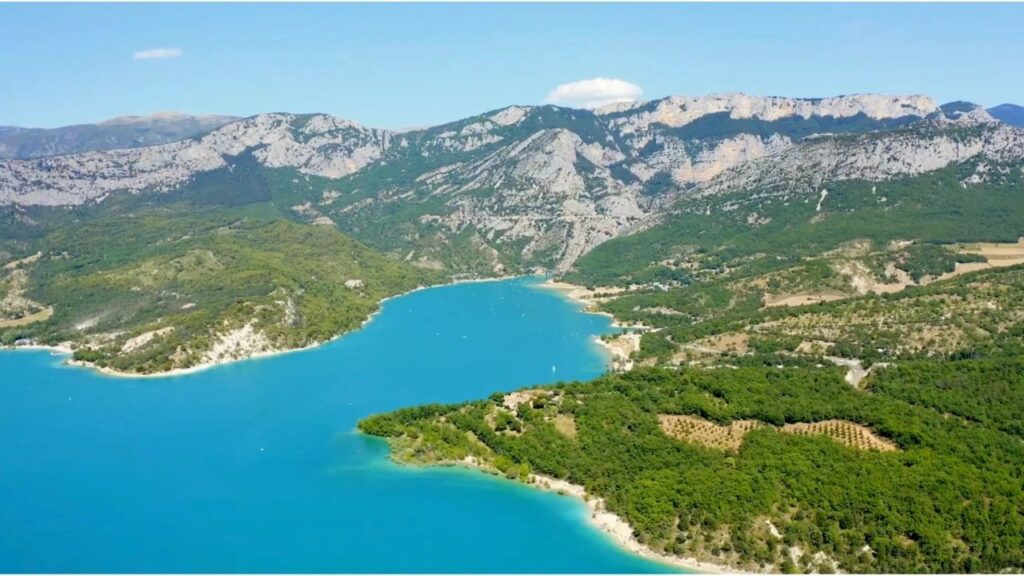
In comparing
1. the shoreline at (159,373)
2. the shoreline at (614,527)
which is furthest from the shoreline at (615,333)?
the shoreline at (159,373)

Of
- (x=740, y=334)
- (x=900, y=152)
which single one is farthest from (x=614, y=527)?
(x=900, y=152)

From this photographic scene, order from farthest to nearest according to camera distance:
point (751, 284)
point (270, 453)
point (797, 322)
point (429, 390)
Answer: point (751, 284) → point (797, 322) → point (429, 390) → point (270, 453)

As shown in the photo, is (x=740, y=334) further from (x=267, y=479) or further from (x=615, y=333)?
(x=267, y=479)

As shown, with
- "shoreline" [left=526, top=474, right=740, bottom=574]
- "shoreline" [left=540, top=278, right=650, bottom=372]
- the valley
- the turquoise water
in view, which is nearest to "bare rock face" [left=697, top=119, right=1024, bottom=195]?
the valley

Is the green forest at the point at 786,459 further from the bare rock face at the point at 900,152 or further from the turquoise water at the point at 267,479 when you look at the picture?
the bare rock face at the point at 900,152

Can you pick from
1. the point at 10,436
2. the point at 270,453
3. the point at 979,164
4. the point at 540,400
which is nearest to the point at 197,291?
the point at 10,436

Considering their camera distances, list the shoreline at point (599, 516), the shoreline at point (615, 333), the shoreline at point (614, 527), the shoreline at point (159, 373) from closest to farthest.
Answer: the shoreline at point (614, 527), the shoreline at point (599, 516), the shoreline at point (615, 333), the shoreline at point (159, 373)

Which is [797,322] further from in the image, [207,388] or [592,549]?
[207,388]

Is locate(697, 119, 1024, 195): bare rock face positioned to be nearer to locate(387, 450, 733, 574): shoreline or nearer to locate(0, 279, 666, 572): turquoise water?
locate(0, 279, 666, 572): turquoise water

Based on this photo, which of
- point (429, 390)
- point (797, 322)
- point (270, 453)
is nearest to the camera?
point (270, 453)
